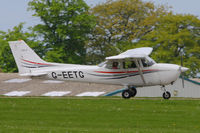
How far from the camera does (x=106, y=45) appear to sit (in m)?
80.0

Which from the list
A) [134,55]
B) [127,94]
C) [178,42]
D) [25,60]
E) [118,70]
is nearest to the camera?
[134,55]

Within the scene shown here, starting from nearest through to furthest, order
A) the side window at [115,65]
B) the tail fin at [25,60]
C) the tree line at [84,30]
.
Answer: the side window at [115,65]
the tail fin at [25,60]
the tree line at [84,30]

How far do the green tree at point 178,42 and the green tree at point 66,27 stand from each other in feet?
47.4

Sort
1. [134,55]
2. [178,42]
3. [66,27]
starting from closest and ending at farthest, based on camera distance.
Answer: [134,55], [178,42], [66,27]

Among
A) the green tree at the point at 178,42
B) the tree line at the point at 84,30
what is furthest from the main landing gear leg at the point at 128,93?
the tree line at the point at 84,30

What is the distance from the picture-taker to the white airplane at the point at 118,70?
28.5m

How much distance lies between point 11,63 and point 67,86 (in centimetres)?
3867

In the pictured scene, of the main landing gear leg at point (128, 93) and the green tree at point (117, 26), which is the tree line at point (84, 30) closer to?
the green tree at point (117, 26)

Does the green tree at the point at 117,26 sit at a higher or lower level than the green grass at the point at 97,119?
higher

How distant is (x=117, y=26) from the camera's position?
8019 cm

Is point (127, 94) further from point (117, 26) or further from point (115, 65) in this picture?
point (117, 26)

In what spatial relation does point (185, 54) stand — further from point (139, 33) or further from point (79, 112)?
point (79, 112)

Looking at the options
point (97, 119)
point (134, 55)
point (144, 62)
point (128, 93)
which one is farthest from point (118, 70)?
point (97, 119)

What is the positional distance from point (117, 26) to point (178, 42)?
1747cm
